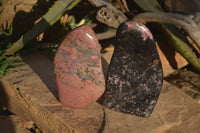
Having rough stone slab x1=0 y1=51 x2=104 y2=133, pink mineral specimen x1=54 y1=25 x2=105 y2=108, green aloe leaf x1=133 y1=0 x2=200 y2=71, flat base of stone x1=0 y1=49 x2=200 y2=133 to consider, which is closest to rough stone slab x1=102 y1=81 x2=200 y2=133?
flat base of stone x1=0 y1=49 x2=200 y2=133

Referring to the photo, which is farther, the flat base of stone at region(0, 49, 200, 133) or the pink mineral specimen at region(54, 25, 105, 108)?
the flat base of stone at region(0, 49, 200, 133)

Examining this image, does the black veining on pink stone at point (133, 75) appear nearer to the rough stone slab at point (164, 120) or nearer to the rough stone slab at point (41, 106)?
the rough stone slab at point (164, 120)

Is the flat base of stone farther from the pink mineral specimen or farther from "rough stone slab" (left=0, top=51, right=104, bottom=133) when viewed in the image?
the pink mineral specimen

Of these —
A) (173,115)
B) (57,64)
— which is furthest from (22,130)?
(173,115)

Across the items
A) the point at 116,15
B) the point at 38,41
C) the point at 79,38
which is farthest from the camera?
the point at 38,41

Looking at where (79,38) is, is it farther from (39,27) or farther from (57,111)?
(39,27)

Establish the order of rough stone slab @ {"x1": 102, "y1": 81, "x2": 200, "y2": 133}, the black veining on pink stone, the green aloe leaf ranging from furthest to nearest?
the green aloe leaf < rough stone slab @ {"x1": 102, "y1": 81, "x2": 200, "y2": 133} < the black veining on pink stone

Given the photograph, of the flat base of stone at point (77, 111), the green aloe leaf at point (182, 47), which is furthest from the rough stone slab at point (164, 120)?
the green aloe leaf at point (182, 47)

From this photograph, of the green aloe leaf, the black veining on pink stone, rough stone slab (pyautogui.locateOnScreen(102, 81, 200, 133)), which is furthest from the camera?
the green aloe leaf
